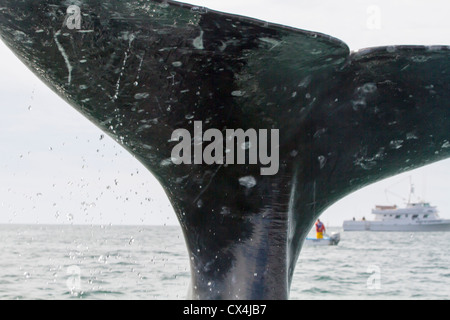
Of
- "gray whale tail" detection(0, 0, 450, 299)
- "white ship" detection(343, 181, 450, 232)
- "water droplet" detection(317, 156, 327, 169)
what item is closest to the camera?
"gray whale tail" detection(0, 0, 450, 299)

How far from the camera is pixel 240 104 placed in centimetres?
224

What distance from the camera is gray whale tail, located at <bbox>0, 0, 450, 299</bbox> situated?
1.98 meters

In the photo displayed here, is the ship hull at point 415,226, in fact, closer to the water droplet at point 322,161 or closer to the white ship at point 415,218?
the white ship at point 415,218

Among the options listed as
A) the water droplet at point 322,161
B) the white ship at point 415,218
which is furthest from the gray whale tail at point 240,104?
the white ship at point 415,218

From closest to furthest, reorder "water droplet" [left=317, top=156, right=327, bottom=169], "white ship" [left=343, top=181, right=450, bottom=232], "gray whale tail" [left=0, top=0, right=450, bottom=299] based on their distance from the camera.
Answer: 1. "gray whale tail" [left=0, top=0, right=450, bottom=299]
2. "water droplet" [left=317, top=156, right=327, bottom=169]
3. "white ship" [left=343, top=181, right=450, bottom=232]

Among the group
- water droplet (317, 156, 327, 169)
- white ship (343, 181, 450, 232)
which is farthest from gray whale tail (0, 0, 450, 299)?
white ship (343, 181, 450, 232)

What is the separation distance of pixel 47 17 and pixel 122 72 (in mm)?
293

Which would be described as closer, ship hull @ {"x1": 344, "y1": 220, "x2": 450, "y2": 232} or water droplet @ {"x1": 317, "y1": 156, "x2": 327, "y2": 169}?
water droplet @ {"x1": 317, "y1": 156, "x2": 327, "y2": 169}

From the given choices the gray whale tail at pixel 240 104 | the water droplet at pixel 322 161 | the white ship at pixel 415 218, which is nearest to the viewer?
the gray whale tail at pixel 240 104

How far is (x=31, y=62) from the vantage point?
2270mm

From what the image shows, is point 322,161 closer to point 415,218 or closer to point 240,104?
point 240,104

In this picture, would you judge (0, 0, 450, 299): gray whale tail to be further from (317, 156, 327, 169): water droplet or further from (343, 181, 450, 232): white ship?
(343, 181, 450, 232): white ship

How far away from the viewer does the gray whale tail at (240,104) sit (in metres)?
1.98
